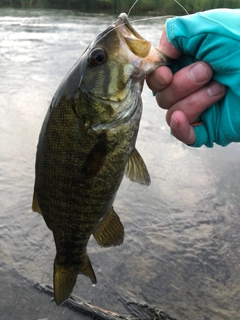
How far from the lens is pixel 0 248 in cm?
425

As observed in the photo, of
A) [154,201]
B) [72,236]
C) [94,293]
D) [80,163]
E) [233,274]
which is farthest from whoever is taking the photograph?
[154,201]

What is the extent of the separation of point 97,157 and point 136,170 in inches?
11.9

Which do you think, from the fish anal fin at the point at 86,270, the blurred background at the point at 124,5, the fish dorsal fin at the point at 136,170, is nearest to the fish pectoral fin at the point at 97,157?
the fish dorsal fin at the point at 136,170

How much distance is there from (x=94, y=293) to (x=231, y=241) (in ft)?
5.91

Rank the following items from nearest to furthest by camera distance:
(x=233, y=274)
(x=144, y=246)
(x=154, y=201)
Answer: (x=233, y=274), (x=144, y=246), (x=154, y=201)

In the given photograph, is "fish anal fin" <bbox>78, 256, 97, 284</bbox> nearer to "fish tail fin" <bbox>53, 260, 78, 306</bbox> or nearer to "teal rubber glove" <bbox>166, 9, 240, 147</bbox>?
"fish tail fin" <bbox>53, 260, 78, 306</bbox>

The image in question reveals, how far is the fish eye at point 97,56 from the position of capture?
1.95 meters

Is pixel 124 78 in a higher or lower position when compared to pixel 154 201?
higher

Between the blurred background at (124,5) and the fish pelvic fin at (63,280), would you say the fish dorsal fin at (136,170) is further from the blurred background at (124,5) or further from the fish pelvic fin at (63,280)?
the blurred background at (124,5)

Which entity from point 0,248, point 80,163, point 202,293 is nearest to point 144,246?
point 202,293

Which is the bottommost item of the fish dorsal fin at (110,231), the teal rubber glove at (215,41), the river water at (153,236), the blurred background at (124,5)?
the blurred background at (124,5)

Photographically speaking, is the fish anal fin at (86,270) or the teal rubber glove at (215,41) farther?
the fish anal fin at (86,270)

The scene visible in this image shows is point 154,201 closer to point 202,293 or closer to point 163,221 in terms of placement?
point 163,221

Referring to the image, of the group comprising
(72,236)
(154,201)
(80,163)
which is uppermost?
(80,163)
